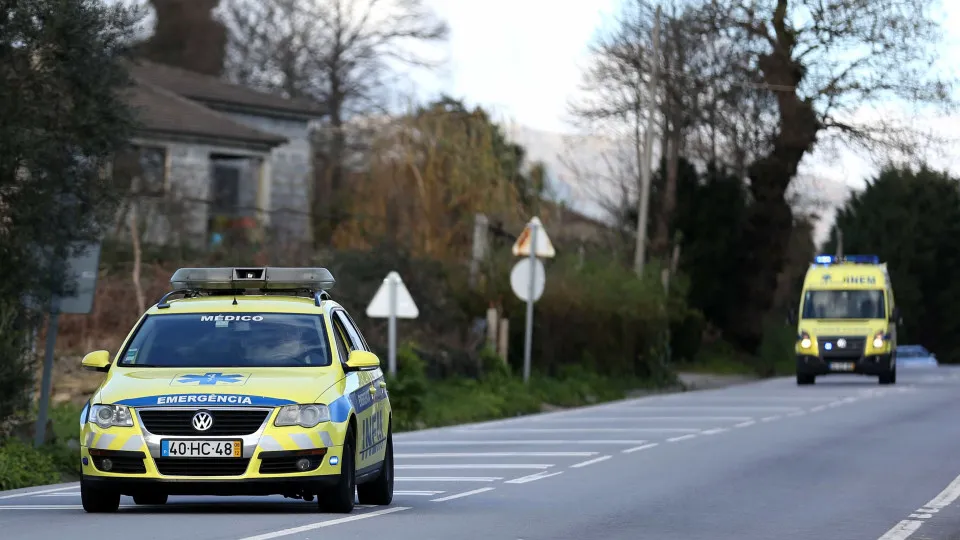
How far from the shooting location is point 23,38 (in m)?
18.8

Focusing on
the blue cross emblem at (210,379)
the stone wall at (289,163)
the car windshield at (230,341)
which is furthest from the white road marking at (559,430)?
the stone wall at (289,163)

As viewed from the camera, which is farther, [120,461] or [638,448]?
[638,448]

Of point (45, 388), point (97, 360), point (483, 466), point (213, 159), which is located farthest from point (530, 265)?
point (97, 360)

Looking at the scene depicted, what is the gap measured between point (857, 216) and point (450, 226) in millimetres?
59728

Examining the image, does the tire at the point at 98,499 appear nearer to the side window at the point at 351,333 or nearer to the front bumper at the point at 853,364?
the side window at the point at 351,333

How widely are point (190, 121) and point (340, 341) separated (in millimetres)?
34300

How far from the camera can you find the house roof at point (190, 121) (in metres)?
46.7

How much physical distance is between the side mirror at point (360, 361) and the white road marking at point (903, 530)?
3616mm

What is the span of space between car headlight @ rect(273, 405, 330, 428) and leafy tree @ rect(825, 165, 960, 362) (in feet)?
269

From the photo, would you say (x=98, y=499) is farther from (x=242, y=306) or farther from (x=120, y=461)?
(x=242, y=306)

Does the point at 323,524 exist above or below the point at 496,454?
above

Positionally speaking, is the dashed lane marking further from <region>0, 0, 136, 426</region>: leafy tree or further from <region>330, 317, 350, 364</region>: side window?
<region>330, 317, 350, 364</region>: side window

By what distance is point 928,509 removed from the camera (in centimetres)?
1506

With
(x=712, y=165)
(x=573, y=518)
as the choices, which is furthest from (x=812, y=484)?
(x=712, y=165)
